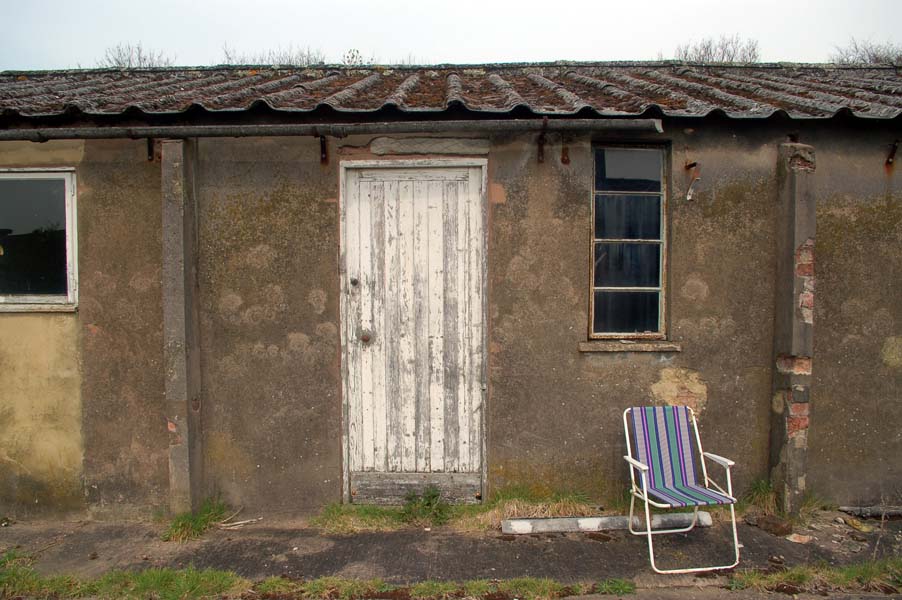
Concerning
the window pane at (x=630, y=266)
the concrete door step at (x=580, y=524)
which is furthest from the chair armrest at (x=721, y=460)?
the window pane at (x=630, y=266)

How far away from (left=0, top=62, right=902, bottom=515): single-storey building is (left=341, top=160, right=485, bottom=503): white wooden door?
19 mm

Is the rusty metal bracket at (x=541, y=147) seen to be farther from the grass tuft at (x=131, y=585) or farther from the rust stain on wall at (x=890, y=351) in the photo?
the grass tuft at (x=131, y=585)

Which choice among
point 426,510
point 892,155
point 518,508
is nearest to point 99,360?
point 426,510

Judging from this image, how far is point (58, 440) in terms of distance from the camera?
4891 millimetres

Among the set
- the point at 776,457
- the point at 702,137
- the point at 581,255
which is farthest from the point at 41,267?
the point at 776,457

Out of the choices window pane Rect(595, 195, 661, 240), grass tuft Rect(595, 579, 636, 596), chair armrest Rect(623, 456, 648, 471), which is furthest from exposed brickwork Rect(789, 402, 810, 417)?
grass tuft Rect(595, 579, 636, 596)

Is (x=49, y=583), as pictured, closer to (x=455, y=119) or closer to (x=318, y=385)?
(x=318, y=385)

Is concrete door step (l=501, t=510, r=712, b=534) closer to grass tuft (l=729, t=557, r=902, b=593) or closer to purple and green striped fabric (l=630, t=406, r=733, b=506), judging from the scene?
purple and green striped fabric (l=630, t=406, r=733, b=506)

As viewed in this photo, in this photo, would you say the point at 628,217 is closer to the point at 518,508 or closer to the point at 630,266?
the point at 630,266

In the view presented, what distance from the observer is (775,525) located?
179 inches

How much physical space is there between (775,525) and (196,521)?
4.60 metres

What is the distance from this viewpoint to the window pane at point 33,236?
4941mm

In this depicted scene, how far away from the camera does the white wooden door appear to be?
4.90 metres

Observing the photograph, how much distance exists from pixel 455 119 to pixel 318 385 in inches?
99.3
